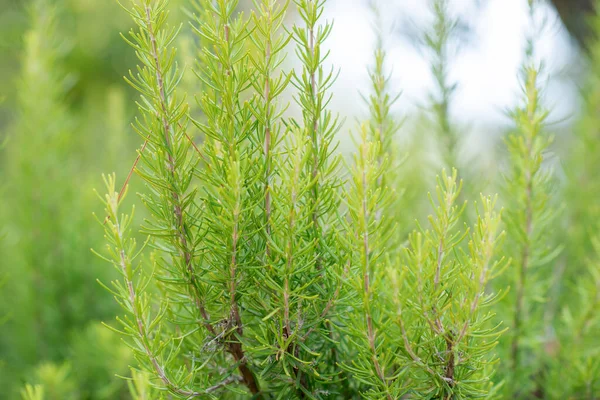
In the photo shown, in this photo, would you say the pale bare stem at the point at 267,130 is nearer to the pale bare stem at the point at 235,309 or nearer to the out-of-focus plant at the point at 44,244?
the pale bare stem at the point at 235,309

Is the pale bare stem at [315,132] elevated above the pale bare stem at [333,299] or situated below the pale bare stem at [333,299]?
above

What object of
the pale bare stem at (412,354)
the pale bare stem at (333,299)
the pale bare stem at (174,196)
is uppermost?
the pale bare stem at (174,196)

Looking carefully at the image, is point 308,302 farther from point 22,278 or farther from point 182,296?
point 22,278

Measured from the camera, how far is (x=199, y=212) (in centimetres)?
42

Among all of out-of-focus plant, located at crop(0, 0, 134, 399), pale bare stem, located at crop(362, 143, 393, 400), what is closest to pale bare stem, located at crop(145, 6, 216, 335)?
pale bare stem, located at crop(362, 143, 393, 400)

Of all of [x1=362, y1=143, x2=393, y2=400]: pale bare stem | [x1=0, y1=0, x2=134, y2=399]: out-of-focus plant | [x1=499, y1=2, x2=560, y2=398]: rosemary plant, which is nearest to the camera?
[x1=362, y1=143, x2=393, y2=400]: pale bare stem

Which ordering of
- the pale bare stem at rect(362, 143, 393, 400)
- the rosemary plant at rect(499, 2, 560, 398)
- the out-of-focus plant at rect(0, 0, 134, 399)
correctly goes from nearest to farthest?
the pale bare stem at rect(362, 143, 393, 400), the rosemary plant at rect(499, 2, 560, 398), the out-of-focus plant at rect(0, 0, 134, 399)

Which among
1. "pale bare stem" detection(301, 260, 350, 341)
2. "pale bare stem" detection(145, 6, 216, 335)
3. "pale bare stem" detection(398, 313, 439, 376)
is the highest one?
"pale bare stem" detection(145, 6, 216, 335)

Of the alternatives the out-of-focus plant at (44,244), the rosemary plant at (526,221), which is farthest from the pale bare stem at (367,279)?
the out-of-focus plant at (44,244)

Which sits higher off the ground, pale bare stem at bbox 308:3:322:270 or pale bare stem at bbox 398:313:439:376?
pale bare stem at bbox 308:3:322:270

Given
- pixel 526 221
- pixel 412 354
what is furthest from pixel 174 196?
pixel 526 221

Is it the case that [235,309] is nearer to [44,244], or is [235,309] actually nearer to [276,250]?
[276,250]

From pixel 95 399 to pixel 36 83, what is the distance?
56 centimetres

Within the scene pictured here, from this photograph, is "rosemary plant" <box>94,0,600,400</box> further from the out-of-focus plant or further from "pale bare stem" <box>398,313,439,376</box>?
the out-of-focus plant
